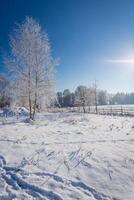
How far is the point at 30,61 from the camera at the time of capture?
60.6 ft

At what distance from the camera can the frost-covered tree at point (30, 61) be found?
730 inches

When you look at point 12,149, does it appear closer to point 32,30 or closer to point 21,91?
point 21,91

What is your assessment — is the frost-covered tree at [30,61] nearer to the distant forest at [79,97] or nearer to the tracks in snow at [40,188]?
the distant forest at [79,97]

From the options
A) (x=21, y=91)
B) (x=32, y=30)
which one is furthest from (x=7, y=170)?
(x=32, y=30)

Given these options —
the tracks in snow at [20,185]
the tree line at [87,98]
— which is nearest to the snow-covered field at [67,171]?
the tracks in snow at [20,185]

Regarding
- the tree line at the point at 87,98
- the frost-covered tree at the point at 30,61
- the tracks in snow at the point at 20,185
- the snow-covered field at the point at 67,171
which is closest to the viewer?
the tracks in snow at the point at 20,185

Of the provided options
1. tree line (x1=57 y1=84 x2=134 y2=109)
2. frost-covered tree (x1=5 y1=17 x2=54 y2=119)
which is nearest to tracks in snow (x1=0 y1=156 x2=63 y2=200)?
frost-covered tree (x1=5 y1=17 x2=54 y2=119)

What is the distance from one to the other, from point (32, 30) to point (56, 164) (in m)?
15.6

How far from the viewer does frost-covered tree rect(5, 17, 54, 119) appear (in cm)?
1853

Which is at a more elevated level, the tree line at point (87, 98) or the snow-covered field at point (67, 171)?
the tree line at point (87, 98)

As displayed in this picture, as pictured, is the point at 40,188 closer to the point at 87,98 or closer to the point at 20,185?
the point at 20,185

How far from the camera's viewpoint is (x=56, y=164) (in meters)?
5.84

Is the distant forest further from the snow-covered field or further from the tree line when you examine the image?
the snow-covered field

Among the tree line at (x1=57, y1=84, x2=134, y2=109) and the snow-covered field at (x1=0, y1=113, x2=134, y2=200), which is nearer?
the snow-covered field at (x1=0, y1=113, x2=134, y2=200)
